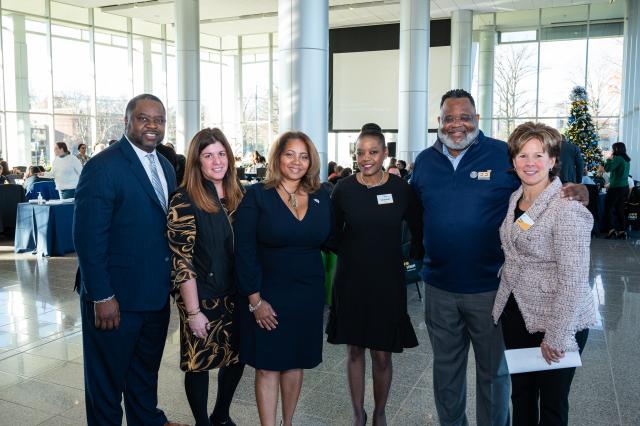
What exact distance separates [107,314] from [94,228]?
1.36 ft

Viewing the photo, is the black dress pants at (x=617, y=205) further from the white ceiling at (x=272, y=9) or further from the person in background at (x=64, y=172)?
the person in background at (x=64, y=172)

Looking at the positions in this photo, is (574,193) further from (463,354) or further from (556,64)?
(556,64)

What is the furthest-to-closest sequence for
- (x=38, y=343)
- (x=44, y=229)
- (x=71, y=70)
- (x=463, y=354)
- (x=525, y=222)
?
1. (x=71, y=70)
2. (x=44, y=229)
3. (x=38, y=343)
4. (x=463, y=354)
5. (x=525, y=222)

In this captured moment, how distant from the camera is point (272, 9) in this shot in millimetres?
19719

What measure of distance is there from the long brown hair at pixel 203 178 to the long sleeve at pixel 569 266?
1590 mm

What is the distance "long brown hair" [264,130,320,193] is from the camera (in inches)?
111

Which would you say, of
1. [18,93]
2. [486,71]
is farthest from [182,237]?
[486,71]

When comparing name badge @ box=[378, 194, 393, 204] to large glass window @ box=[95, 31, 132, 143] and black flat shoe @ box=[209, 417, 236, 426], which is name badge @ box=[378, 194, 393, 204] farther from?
large glass window @ box=[95, 31, 132, 143]

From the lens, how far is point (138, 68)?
22.5 meters

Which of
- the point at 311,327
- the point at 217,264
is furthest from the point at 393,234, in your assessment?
the point at 217,264

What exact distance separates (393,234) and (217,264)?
941 mm

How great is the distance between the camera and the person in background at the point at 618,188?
11.4m

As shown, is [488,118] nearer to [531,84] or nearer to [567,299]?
[531,84]

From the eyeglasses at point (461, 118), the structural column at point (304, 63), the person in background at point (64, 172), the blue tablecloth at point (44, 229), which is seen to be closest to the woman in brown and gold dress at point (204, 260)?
the eyeglasses at point (461, 118)
